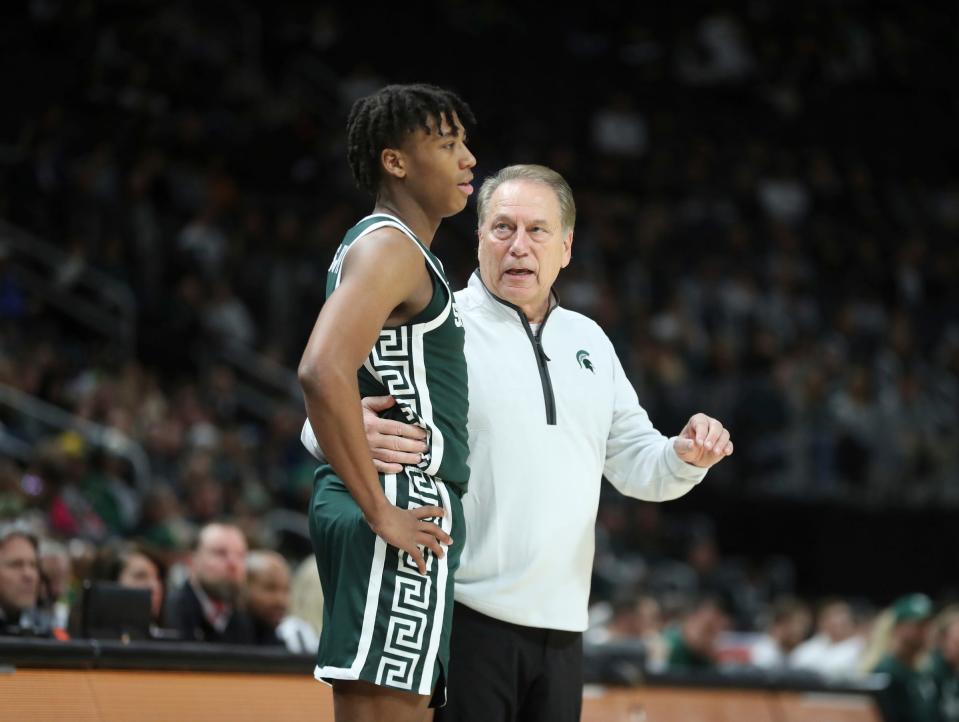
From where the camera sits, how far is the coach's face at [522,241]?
3912mm

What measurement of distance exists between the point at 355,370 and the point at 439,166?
60cm

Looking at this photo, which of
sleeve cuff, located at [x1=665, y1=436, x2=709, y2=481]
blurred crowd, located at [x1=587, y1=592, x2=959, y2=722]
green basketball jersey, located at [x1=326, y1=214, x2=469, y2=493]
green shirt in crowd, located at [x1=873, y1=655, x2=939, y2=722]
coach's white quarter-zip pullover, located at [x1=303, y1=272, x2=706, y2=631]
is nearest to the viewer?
green basketball jersey, located at [x1=326, y1=214, x2=469, y2=493]

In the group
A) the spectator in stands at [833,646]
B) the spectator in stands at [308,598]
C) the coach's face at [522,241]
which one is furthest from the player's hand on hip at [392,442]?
the spectator in stands at [833,646]

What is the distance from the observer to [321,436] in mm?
3125

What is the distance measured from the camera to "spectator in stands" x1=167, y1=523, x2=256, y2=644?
6.79 metres

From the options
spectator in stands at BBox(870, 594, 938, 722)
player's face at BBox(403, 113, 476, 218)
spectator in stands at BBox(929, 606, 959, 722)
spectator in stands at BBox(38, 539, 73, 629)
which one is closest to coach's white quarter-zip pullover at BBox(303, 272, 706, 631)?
player's face at BBox(403, 113, 476, 218)

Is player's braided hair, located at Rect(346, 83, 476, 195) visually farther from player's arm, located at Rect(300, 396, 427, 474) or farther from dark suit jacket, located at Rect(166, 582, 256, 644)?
dark suit jacket, located at Rect(166, 582, 256, 644)

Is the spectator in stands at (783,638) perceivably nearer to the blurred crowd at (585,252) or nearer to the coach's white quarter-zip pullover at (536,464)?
the blurred crowd at (585,252)

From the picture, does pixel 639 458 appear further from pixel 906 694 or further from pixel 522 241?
pixel 906 694

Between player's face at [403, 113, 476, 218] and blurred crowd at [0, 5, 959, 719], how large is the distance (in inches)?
144

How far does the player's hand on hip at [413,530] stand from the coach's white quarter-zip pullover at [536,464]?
1.32 feet

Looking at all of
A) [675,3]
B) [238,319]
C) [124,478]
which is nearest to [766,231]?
[675,3]

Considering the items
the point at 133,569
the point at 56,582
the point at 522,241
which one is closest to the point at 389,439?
the point at 522,241

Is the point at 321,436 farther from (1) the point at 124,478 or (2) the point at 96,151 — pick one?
(2) the point at 96,151
